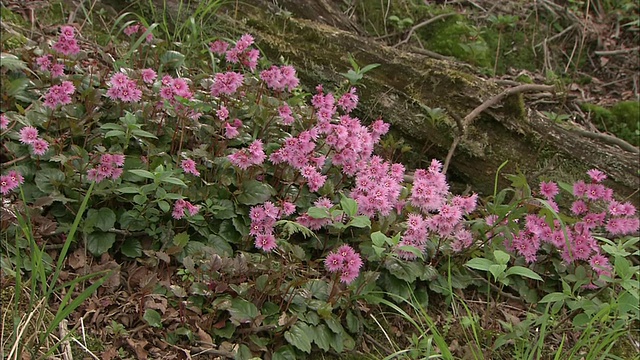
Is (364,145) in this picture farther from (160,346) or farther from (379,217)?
(160,346)

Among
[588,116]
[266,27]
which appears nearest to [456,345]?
[266,27]

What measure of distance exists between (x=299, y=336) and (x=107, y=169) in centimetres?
106

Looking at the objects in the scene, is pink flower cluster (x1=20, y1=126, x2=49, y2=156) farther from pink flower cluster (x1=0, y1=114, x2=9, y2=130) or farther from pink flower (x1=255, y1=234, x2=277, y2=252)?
pink flower (x1=255, y1=234, x2=277, y2=252)

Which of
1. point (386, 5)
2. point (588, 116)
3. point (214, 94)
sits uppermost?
point (214, 94)

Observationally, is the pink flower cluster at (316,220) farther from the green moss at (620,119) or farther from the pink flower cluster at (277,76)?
the green moss at (620,119)

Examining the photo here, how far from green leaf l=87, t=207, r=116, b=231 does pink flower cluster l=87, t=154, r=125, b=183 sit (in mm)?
144

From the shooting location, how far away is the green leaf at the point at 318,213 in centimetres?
265

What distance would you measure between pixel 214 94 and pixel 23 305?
4.23ft

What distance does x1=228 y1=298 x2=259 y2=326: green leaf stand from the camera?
2500mm

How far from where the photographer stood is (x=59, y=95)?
2.85m

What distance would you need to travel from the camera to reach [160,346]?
2486 millimetres

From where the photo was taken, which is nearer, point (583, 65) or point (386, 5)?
point (386, 5)

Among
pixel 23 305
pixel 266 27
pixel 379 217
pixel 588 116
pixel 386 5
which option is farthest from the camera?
pixel 386 5

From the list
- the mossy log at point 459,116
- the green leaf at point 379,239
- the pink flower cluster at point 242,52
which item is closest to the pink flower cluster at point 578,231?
the mossy log at point 459,116
